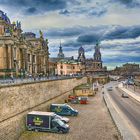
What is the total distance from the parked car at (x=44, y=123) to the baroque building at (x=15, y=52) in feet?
40.7

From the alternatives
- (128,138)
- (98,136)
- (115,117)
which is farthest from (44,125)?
(115,117)

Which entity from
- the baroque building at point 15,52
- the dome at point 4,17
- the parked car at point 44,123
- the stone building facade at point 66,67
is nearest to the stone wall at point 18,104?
the parked car at point 44,123

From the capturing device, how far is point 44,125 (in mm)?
38562

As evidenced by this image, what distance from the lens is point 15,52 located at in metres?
68.8

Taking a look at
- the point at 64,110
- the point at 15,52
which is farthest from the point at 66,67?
the point at 64,110

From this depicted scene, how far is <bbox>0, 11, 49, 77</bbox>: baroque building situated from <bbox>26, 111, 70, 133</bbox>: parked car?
12.4m

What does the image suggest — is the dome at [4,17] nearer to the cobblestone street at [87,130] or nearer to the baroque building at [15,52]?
the baroque building at [15,52]

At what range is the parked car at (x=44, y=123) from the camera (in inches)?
1511

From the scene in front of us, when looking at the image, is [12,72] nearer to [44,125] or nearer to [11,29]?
[11,29]

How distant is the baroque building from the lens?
62719 millimetres

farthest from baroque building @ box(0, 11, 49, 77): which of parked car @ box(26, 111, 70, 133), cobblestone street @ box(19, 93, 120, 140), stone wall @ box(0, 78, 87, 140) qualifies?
cobblestone street @ box(19, 93, 120, 140)

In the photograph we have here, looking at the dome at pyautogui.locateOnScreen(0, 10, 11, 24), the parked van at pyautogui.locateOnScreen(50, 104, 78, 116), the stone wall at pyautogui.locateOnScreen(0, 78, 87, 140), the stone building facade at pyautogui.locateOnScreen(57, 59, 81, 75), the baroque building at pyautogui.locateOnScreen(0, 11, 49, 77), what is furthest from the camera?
the stone building facade at pyautogui.locateOnScreen(57, 59, 81, 75)

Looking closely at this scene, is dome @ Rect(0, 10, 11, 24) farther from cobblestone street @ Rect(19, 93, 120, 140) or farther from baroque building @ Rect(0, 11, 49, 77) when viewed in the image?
cobblestone street @ Rect(19, 93, 120, 140)

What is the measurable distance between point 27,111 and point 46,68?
60.5 metres
